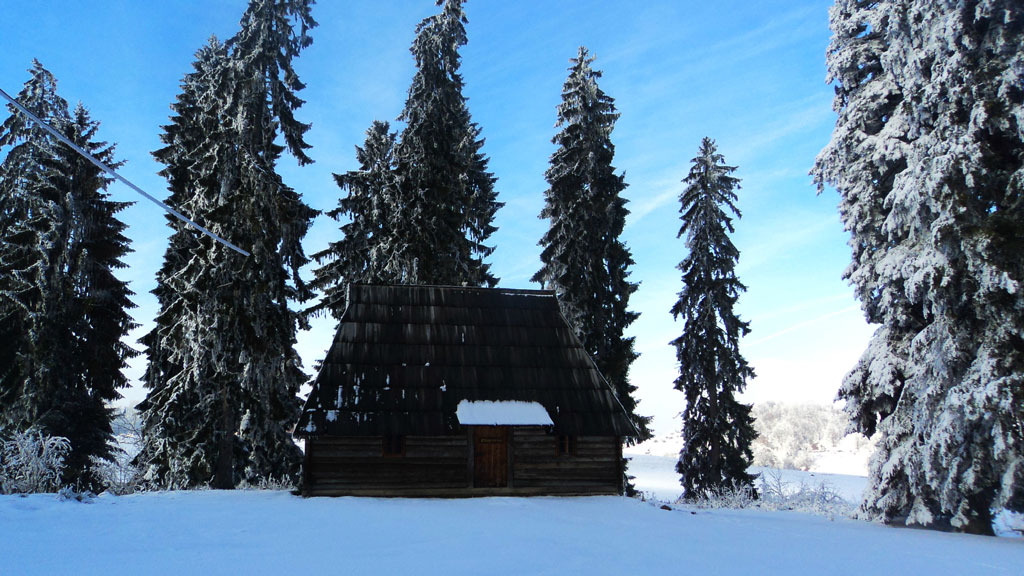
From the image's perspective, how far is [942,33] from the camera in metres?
13.1

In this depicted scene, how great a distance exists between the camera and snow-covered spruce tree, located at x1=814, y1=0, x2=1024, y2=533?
12.0 meters

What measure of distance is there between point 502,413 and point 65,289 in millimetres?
17149

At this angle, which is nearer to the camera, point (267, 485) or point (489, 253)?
point (267, 485)

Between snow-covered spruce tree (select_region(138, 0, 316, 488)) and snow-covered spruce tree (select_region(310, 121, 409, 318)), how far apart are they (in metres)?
4.05

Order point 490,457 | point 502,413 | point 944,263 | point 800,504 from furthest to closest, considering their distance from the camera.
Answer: point 800,504 → point 490,457 → point 502,413 → point 944,263

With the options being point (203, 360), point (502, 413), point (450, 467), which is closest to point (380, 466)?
point (450, 467)

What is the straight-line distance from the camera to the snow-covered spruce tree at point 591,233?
22.6 m

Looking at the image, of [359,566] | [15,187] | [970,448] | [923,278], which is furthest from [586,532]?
[15,187]

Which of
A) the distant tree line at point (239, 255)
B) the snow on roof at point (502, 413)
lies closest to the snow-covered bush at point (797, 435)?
the distant tree line at point (239, 255)

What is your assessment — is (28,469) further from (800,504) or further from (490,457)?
(800,504)

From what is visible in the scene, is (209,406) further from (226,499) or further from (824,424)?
(824,424)

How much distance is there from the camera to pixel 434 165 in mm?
22984

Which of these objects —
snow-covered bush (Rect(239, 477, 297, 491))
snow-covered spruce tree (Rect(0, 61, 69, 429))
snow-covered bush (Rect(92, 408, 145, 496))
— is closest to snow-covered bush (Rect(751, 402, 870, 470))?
snow-covered bush (Rect(239, 477, 297, 491))

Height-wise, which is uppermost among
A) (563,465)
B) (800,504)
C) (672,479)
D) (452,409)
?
(452,409)
